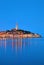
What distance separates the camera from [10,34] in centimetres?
14312

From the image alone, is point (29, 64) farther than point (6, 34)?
No

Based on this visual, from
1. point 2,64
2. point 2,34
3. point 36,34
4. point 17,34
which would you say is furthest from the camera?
point 36,34

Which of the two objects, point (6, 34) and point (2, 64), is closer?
point (2, 64)

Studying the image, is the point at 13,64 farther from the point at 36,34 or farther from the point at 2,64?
the point at 36,34

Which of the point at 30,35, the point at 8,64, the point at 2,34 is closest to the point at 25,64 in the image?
the point at 8,64

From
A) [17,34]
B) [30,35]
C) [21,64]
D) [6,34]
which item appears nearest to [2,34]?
[6,34]

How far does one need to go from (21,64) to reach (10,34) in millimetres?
127247

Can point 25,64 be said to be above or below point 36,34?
below

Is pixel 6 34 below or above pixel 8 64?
above

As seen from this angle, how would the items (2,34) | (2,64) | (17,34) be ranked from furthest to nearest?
(17,34) < (2,34) < (2,64)

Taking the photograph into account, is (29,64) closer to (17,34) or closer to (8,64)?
(8,64)

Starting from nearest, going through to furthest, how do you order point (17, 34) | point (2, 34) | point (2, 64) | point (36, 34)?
point (2, 64) → point (2, 34) → point (17, 34) → point (36, 34)

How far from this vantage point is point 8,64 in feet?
51.9

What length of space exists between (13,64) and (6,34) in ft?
406
